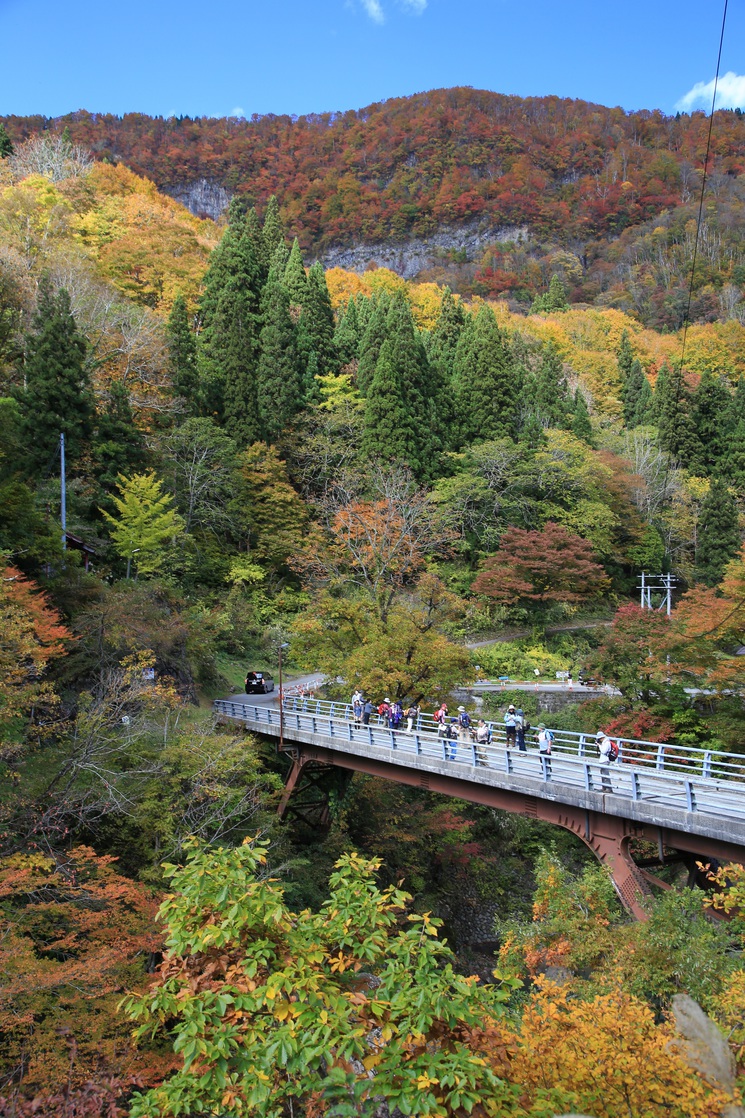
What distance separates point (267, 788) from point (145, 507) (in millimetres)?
14176

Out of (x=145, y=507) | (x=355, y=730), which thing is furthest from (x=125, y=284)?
(x=355, y=730)

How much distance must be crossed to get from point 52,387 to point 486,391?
26822 millimetres

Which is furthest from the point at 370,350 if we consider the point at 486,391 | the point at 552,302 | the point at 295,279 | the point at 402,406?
the point at 552,302

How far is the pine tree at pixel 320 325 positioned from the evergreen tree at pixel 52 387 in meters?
18.0

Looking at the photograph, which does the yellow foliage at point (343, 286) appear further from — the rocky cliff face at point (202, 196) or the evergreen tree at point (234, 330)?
the rocky cliff face at point (202, 196)

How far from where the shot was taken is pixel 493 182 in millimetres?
141750

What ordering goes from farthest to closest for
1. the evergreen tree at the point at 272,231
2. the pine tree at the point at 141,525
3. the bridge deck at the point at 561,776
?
the evergreen tree at the point at 272,231 → the pine tree at the point at 141,525 → the bridge deck at the point at 561,776

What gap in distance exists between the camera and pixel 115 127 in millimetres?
129250

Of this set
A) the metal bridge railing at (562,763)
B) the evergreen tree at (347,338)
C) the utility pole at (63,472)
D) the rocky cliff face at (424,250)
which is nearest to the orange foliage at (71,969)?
the metal bridge railing at (562,763)

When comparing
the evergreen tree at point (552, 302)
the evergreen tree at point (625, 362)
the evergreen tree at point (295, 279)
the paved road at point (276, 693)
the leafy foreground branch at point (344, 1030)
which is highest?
the evergreen tree at point (552, 302)

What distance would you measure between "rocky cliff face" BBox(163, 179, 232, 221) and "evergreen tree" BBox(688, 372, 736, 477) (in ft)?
326

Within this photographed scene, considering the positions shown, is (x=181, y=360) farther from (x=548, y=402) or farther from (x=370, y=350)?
(x=548, y=402)

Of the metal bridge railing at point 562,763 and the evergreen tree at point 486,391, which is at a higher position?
the evergreen tree at point 486,391

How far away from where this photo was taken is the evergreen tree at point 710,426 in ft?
176
